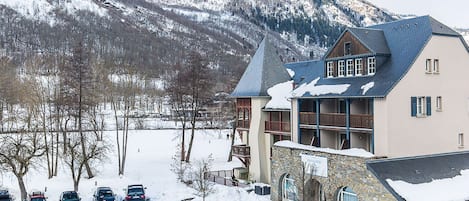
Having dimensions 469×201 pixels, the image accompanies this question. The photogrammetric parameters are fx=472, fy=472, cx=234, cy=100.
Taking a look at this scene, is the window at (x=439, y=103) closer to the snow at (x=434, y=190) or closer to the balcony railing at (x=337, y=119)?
the balcony railing at (x=337, y=119)

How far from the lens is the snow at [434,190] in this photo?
941 inches

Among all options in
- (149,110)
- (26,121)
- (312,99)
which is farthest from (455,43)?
(149,110)

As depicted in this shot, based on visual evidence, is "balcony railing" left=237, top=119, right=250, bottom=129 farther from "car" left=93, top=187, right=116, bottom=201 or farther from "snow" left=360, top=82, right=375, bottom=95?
"snow" left=360, top=82, right=375, bottom=95

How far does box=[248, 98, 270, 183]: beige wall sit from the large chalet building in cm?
361

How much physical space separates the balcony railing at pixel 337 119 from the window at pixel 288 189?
4219 mm

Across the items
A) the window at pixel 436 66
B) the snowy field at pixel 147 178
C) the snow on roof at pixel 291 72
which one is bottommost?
the snowy field at pixel 147 178

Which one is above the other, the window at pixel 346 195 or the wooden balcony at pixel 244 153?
the wooden balcony at pixel 244 153

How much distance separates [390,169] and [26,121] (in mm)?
28315

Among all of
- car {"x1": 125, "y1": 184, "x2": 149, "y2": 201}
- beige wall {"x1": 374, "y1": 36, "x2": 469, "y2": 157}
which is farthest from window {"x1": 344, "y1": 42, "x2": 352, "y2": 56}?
car {"x1": 125, "y1": 184, "x2": 149, "y2": 201}

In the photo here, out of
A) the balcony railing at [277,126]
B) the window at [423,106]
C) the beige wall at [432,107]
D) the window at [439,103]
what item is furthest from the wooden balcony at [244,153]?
Result: the window at [439,103]

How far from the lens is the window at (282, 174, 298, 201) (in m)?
31.6

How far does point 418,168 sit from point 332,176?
15.8 feet

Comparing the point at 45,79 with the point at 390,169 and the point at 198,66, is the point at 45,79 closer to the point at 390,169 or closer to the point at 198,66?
the point at 198,66

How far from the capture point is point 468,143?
1221 inches
